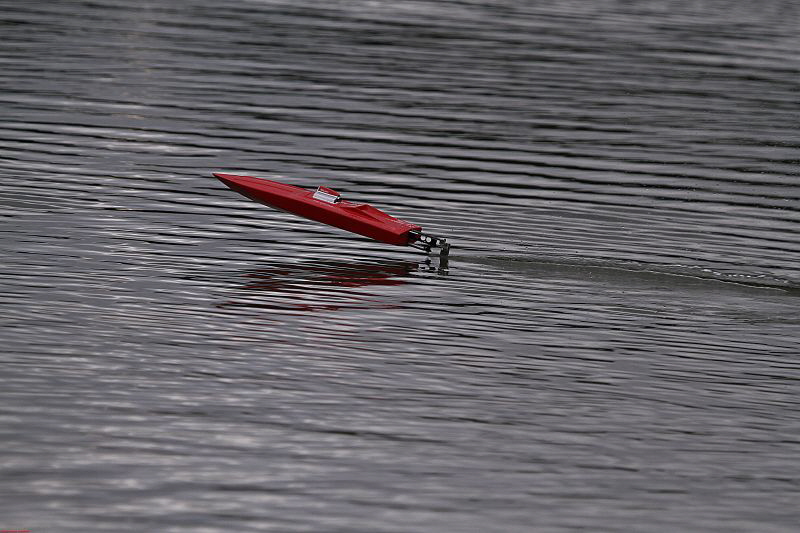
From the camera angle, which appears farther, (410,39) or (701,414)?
(410,39)

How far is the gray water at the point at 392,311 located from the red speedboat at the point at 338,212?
2.01 ft

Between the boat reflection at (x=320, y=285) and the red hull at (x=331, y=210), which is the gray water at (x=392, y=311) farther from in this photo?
the red hull at (x=331, y=210)

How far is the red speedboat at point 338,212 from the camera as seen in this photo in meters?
24.2

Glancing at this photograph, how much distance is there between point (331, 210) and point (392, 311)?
3.46 m

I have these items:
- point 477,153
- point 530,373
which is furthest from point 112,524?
point 477,153

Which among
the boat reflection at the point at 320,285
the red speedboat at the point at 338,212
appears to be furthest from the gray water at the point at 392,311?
the red speedboat at the point at 338,212

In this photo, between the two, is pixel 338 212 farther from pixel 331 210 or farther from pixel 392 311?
pixel 392 311

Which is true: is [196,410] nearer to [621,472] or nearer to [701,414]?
[621,472]

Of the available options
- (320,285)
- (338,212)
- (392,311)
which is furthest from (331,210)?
(392,311)

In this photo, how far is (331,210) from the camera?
24422 mm

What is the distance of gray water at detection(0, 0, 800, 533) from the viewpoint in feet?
48.9

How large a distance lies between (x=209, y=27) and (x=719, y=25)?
2843 centimetres

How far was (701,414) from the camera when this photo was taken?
1781 centimetres

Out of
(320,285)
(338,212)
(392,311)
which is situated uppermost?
(338,212)
